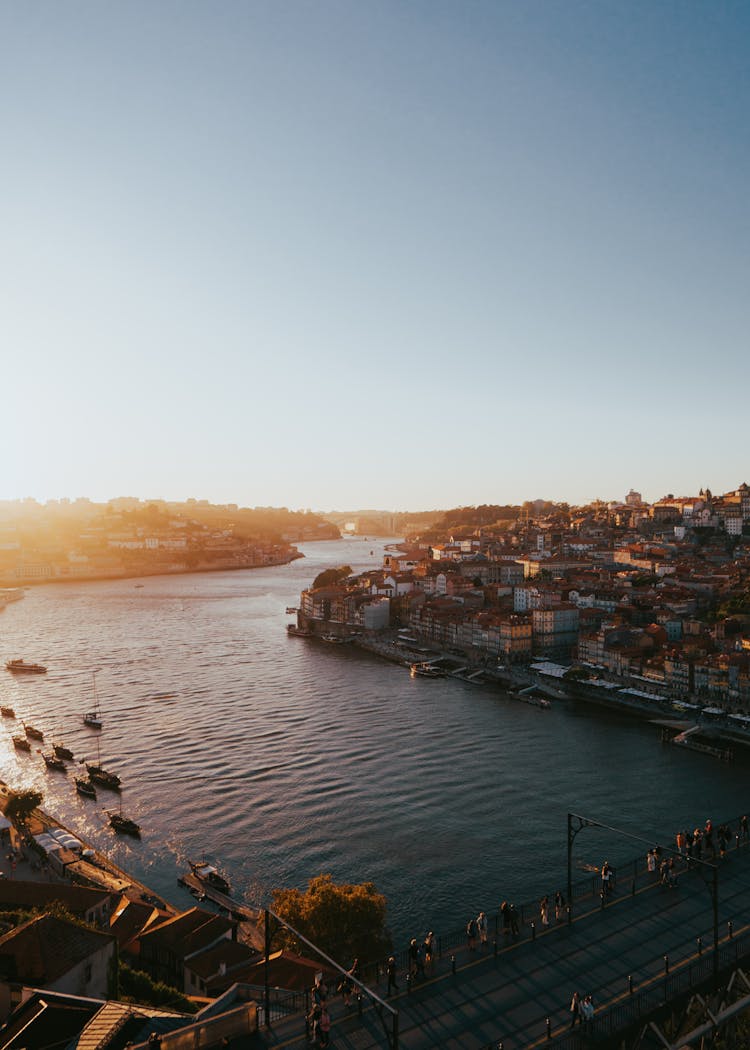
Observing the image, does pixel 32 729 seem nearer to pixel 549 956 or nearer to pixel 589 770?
pixel 589 770

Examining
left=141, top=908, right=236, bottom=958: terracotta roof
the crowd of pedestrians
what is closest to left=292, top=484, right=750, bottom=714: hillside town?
the crowd of pedestrians

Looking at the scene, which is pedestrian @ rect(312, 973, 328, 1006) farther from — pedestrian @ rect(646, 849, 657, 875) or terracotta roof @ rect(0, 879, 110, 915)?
terracotta roof @ rect(0, 879, 110, 915)

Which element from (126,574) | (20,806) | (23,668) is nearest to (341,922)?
(20,806)

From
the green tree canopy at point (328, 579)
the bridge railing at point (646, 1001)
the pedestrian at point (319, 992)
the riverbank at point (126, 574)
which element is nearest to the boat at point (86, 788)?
the pedestrian at point (319, 992)

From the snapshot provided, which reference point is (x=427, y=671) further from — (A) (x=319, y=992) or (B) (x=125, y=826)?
(A) (x=319, y=992)

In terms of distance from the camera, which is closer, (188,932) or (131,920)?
(188,932)

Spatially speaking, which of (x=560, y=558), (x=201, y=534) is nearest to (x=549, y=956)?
(x=560, y=558)
